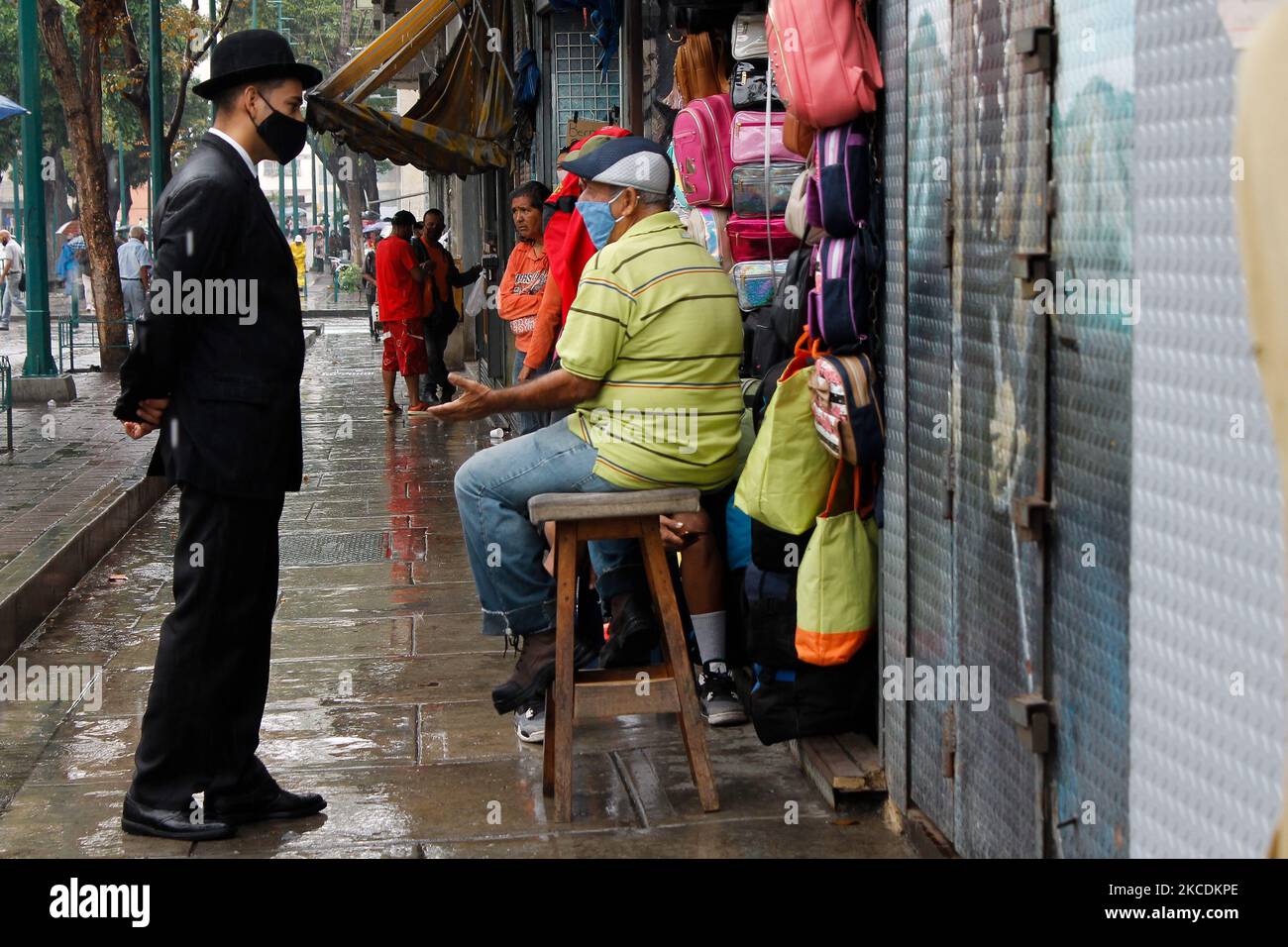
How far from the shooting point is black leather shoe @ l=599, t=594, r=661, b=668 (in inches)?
203

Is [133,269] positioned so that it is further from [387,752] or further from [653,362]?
[653,362]

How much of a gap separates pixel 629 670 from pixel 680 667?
20 centimetres

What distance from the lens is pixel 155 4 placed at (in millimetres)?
20750

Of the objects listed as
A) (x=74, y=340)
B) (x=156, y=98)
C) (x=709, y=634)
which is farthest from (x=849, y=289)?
(x=74, y=340)

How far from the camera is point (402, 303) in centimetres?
1584

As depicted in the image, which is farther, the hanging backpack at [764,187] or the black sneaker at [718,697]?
the hanging backpack at [764,187]

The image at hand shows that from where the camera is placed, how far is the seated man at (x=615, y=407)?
16.0 ft

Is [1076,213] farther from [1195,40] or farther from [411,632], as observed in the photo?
[411,632]

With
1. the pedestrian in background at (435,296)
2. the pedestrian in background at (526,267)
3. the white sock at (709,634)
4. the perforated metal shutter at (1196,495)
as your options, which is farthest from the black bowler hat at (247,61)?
the pedestrian in background at (435,296)

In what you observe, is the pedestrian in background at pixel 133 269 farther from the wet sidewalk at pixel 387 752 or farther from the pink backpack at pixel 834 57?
the pink backpack at pixel 834 57

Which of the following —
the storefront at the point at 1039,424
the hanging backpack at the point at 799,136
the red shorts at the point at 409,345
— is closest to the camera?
the storefront at the point at 1039,424

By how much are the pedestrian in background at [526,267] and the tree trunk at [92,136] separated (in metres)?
9.26

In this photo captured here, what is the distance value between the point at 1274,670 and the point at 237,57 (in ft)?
11.3
